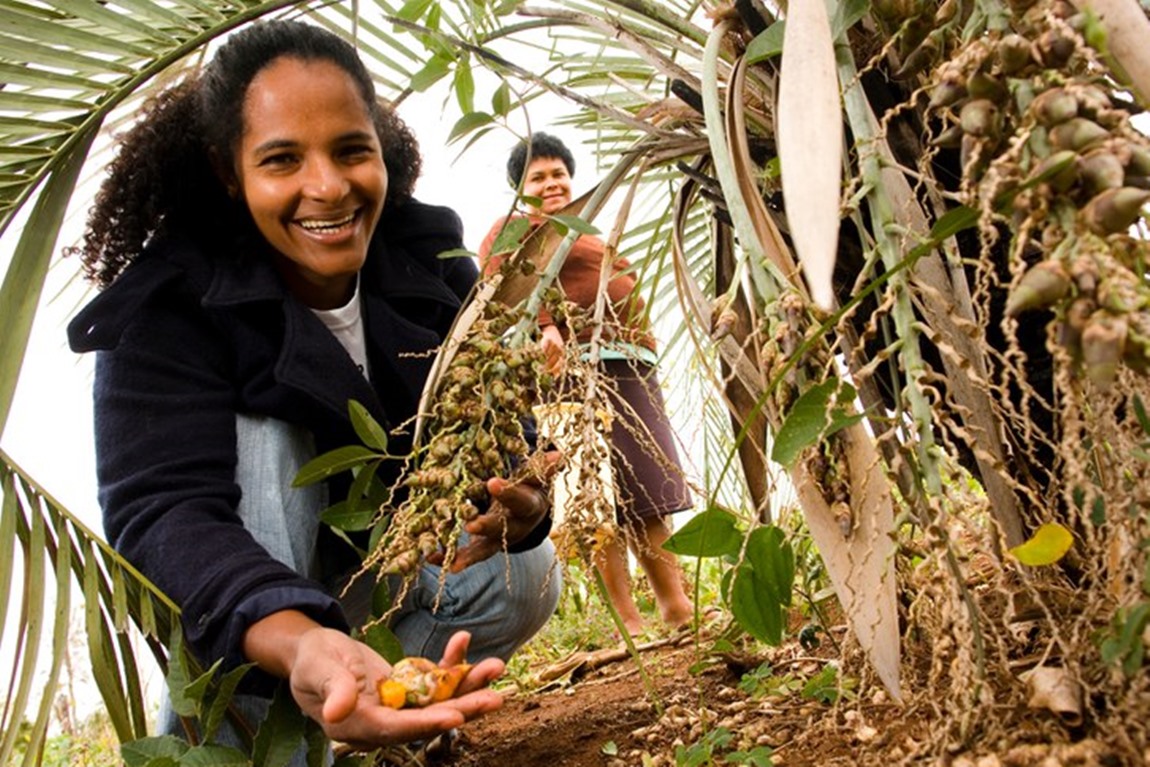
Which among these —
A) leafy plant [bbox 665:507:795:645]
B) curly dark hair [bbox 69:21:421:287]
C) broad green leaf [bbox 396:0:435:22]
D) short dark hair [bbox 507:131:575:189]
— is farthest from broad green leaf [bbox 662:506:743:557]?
short dark hair [bbox 507:131:575:189]

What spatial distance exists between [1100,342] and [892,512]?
38 cm

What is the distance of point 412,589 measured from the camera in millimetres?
1298

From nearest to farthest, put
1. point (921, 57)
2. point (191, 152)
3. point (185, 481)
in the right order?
point (921, 57) < point (185, 481) < point (191, 152)

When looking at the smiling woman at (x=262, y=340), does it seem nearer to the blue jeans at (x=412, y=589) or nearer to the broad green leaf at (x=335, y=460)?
the blue jeans at (x=412, y=589)

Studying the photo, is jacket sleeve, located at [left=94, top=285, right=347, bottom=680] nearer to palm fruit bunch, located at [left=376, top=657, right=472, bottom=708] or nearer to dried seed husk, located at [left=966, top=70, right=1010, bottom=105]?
palm fruit bunch, located at [left=376, top=657, right=472, bottom=708]

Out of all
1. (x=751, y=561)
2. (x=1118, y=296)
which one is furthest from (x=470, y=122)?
(x=1118, y=296)

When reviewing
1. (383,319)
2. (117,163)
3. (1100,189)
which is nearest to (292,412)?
(383,319)

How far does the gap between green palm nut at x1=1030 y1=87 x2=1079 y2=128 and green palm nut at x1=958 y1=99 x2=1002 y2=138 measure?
4cm

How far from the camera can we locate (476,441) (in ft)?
3.11

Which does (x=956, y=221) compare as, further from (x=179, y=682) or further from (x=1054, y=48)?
(x=179, y=682)

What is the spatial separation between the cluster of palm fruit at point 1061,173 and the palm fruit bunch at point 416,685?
2.03ft

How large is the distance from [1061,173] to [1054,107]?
5 cm

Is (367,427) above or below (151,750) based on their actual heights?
above

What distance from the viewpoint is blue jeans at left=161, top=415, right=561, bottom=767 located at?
136 cm
